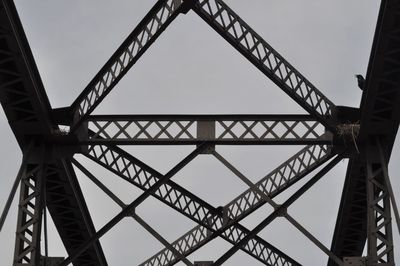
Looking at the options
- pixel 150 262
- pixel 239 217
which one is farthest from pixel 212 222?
pixel 150 262

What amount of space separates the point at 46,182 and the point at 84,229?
2.77 meters

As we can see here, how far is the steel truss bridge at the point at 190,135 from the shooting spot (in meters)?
21.2

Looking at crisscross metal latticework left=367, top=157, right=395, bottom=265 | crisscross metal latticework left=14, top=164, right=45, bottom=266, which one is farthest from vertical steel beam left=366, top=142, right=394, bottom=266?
crisscross metal latticework left=14, top=164, right=45, bottom=266

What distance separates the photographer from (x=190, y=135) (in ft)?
76.8

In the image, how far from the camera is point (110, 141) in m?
23.1

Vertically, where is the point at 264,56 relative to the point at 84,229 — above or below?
above

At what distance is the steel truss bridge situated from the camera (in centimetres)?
2123

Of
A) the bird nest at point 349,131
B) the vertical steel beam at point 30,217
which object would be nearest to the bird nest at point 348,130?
the bird nest at point 349,131

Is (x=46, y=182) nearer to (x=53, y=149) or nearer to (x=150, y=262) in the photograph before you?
(x=53, y=149)

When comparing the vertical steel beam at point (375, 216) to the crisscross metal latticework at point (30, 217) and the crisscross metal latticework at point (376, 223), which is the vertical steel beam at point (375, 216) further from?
the crisscross metal latticework at point (30, 217)

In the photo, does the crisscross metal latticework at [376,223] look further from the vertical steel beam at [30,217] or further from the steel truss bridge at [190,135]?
the vertical steel beam at [30,217]

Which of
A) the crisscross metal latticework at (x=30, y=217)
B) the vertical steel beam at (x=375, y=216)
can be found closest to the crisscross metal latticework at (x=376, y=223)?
the vertical steel beam at (x=375, y=216)

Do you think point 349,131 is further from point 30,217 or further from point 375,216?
point 30,217

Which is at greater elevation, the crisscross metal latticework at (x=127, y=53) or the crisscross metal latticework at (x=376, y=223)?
the crisscross metal latticework at (x=127, y=53)
